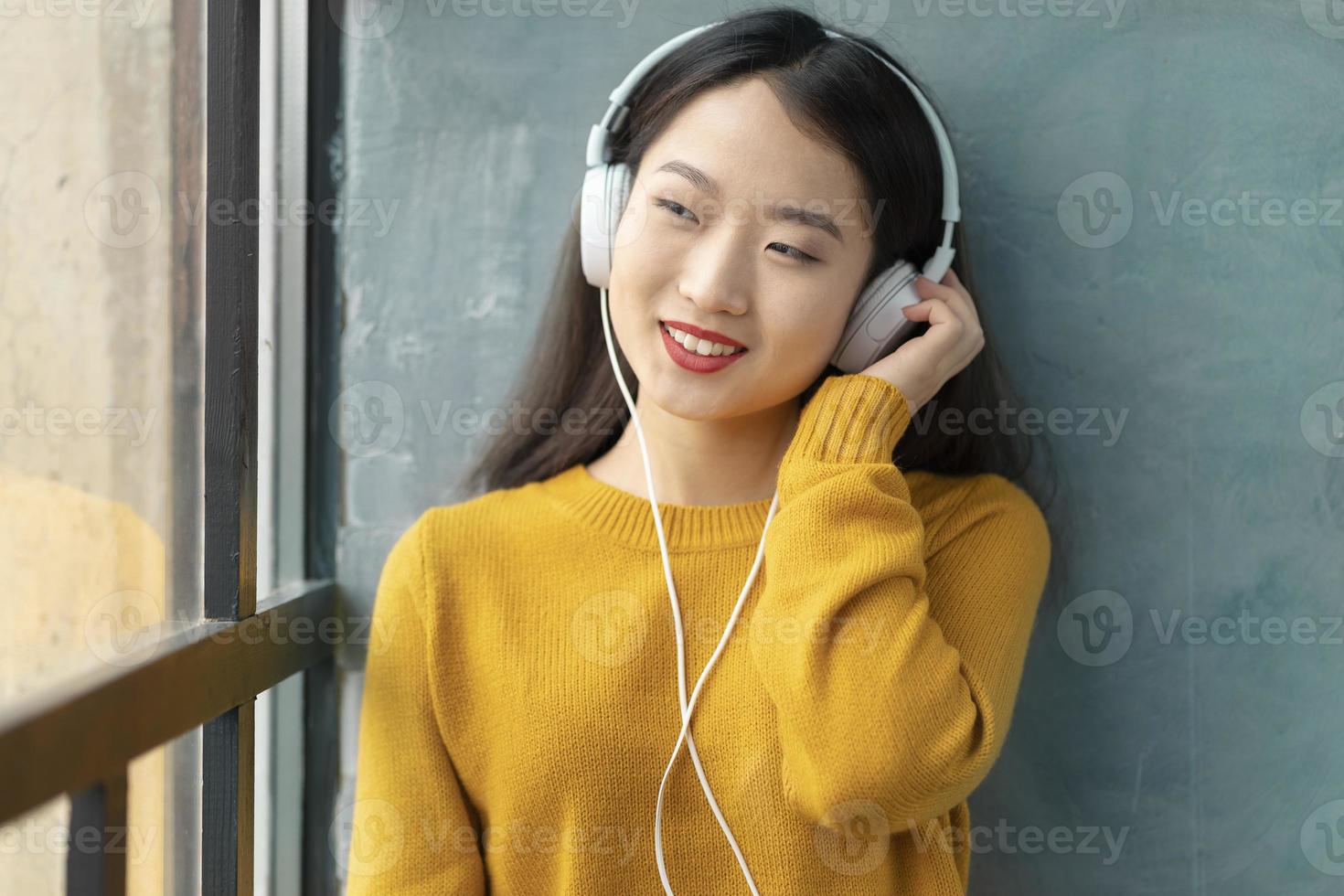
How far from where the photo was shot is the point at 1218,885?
1446 mm

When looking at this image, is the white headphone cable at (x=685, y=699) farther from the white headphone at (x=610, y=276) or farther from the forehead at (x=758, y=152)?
the forehead at (x=758, y=152)

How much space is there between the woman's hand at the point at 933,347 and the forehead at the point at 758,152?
0.55ft

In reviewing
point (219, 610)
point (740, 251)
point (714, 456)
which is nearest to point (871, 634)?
point (714, 456)

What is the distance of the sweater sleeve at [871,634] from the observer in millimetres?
1065

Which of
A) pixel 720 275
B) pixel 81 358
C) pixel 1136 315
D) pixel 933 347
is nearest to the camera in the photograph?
pixel 81 358

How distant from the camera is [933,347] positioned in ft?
4.02

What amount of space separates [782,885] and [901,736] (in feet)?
0.89

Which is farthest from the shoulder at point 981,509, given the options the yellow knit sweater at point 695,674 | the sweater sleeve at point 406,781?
the sweater sleeve at point 406,781

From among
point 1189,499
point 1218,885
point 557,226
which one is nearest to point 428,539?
point 557,226

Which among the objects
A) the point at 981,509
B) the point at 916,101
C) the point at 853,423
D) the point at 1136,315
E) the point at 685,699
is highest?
the point at 916,101

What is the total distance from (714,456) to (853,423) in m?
0.20

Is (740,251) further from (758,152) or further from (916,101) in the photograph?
(916,101)

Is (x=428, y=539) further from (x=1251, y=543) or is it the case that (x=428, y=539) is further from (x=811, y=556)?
(x=1251, y=543)

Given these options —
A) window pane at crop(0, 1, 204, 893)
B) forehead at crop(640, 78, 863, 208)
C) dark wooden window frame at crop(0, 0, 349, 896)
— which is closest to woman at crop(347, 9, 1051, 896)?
forehead at crop(640, 78, 863, 208)
